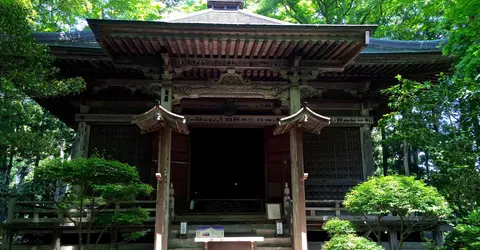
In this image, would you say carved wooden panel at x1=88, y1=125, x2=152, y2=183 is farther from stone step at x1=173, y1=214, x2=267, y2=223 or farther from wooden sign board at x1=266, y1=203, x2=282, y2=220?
wooden sign board at x1=266, y1=203, x2=282, y2=220

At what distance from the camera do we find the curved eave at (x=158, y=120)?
6520mm

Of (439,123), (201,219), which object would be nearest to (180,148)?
(201,219)

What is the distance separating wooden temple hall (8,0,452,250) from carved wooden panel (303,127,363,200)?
0.09 ft

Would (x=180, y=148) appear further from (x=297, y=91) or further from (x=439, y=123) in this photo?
(x=439, y=123)

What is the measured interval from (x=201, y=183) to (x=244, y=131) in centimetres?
268

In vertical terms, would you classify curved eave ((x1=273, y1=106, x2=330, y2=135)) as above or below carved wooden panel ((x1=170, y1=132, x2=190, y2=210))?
above

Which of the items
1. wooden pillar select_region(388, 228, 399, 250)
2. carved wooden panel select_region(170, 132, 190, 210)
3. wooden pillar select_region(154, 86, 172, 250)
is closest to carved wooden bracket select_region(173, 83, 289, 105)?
wooden pillar select_region(154, 86, 172, 250)

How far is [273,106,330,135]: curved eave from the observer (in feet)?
22.3

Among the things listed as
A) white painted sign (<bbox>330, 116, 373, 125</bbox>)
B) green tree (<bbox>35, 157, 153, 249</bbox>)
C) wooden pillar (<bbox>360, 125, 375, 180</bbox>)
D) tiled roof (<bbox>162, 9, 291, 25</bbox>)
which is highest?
tiled roof (<bbox>162, 9, 291, 25</bbox>)

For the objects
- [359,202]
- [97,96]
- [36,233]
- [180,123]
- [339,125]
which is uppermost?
[97,96]

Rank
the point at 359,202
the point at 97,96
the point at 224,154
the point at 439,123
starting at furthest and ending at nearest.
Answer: the point at 224,154 < the point at 97,96 < the point at 439,123 < the point at 359,202

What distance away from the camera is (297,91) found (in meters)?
7.79

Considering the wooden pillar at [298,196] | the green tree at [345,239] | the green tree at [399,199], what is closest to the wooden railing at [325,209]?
the wooden pillar at [298,196]

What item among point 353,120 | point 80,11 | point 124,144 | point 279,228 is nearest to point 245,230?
point 279,228
